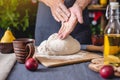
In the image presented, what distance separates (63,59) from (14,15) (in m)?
1.37

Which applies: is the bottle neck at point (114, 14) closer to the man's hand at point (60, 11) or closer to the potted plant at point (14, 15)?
the man's hand at point (60, 11)

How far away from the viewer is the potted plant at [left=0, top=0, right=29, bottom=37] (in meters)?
2.26

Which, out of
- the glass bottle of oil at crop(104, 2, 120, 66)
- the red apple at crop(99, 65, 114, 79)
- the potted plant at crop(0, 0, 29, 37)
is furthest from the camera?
the potted plant at crop(0, 0, 29, 37)

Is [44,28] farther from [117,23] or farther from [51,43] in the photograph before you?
[117,23]

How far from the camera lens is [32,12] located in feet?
7.67

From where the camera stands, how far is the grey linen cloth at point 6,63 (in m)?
0.77

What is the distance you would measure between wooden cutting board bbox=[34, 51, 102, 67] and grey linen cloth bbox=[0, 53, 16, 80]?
0.10m

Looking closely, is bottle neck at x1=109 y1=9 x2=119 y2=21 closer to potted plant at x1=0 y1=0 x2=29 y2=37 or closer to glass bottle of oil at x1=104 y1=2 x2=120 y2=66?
glass bottle of oil at x1=104 y1=2 x2=120 y2=66

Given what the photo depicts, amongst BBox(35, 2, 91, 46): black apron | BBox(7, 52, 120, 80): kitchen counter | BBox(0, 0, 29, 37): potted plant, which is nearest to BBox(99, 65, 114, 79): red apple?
BBox(7, 52, 120, 80): kitchen counter

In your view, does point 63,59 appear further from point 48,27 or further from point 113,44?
point 48,27

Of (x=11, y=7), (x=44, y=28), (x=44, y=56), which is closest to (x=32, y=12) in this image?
(x=11, y=7)

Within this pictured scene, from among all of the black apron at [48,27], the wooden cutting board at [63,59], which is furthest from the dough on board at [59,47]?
the black apron at [48,27]

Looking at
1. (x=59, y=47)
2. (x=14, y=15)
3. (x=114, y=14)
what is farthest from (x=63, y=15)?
(x=14, y=15)

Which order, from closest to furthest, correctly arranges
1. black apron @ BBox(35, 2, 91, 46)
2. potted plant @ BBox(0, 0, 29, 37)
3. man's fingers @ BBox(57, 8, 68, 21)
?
man's fingers @ BBox(57, 8, 68, 21) → black apron @ BBox(35, 2, 91, 46) → potted plant @ BBox(0, 0, 29, 37)
